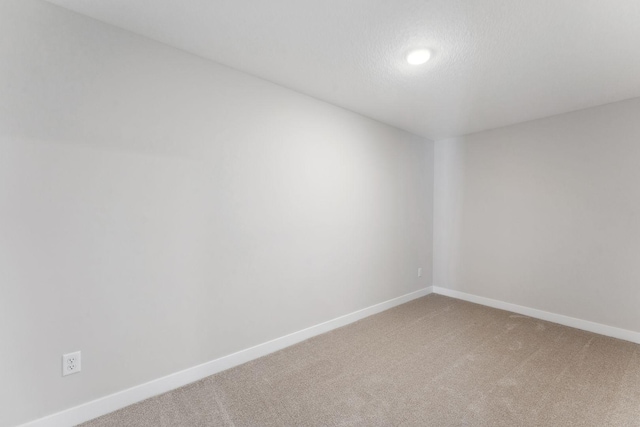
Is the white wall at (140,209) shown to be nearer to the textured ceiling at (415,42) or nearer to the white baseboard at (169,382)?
the white baseboard at (169,382)

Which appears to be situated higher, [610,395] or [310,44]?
[310,44]

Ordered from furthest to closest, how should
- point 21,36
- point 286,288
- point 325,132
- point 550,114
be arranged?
point 550,114, point 325,132, point 286,288, point 21,36

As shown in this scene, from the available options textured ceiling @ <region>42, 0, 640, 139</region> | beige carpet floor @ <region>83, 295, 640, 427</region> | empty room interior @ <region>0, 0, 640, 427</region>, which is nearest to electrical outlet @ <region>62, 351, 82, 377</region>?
empty room interior @ <region>0, 0, 640, 427</region>

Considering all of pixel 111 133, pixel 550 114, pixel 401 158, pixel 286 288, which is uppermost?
pixel 550 114

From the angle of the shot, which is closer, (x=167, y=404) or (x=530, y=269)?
(x=167, y=404)

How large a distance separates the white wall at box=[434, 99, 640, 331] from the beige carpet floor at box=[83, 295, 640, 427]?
1.74ft

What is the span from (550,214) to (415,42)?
2679 mm

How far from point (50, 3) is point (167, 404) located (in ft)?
8.00

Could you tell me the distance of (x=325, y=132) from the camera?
9.65 ft

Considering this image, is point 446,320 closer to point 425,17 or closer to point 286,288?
point 286,288

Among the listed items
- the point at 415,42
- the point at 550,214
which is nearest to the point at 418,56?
the point at 415,42

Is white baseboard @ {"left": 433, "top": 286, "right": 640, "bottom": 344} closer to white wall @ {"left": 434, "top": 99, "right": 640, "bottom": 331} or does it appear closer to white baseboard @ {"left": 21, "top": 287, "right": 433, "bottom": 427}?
white wall @ {"left": 434, "top": 99, "right": 640, "bottom": 331}

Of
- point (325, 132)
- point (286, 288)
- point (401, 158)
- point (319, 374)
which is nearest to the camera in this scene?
point (319, 374)

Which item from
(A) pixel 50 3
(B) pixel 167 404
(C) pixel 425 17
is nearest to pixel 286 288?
(B) pixel 167 404
